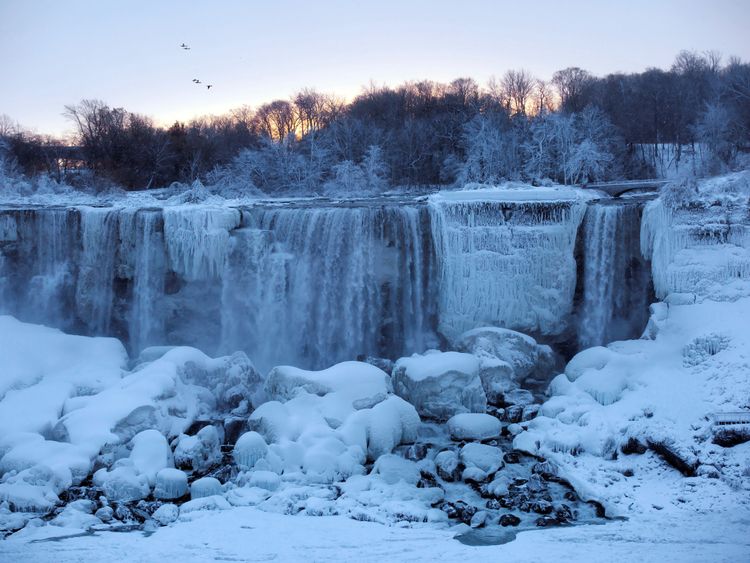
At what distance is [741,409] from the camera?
995 centimetres

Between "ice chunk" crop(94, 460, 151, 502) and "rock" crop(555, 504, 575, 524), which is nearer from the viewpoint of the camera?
"rock" crop(555, 504, 575, 524)

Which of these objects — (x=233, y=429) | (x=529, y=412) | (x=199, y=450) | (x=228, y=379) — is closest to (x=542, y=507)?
(x=529, y=412)

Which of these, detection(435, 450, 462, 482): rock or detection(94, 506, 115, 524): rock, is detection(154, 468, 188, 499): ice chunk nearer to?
detection(94, 506, 115, 524): rock

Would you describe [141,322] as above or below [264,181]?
below

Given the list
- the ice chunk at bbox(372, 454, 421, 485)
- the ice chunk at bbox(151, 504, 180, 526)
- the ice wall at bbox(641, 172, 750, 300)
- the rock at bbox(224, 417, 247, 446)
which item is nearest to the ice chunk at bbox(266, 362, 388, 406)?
the rock at bbox(224, 417, 247, 446)

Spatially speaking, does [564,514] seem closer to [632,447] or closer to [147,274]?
[632,447]

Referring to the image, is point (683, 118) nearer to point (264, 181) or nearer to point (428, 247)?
point (264, 181)

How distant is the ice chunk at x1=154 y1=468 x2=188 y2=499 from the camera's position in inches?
360

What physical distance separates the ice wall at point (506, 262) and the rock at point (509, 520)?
7.23 metres

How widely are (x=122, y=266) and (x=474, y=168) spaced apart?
56.4ft

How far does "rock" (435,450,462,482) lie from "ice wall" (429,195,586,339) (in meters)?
5.55

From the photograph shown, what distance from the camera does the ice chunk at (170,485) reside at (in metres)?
9.15

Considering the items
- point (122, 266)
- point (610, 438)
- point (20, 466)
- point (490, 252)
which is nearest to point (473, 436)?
point (610, 438)

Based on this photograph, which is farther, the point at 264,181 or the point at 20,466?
the point at 264,181
